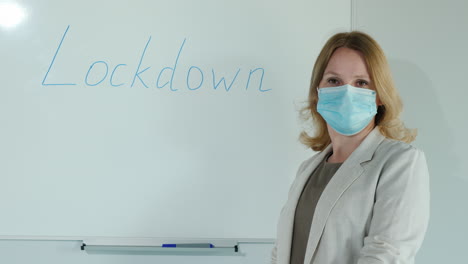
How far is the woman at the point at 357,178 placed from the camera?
106 centimetres

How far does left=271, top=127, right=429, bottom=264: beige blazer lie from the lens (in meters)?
1.05

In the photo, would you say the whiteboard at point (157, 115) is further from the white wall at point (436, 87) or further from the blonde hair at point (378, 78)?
the blonde hair at point (378, 78)

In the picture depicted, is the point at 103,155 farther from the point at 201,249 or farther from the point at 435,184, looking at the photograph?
the point at 435,184

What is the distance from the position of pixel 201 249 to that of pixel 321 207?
72 cm

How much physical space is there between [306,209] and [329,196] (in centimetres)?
11

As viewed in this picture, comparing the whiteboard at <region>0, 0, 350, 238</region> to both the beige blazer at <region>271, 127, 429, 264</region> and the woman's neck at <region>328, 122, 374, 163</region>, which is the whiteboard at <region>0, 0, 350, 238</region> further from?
the beige blazer at <region>271, 127, 429, 264</region>

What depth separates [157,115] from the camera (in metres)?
1.78

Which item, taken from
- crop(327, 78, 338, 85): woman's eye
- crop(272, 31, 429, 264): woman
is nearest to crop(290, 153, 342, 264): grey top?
crop(272, 31, 429, 264): woman

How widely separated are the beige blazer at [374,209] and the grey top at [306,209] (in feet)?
0.23

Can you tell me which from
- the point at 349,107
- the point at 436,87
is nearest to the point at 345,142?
the point at 349,107

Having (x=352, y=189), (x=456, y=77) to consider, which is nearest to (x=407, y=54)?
(x=456, y=77)

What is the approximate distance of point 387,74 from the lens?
1.24 metres

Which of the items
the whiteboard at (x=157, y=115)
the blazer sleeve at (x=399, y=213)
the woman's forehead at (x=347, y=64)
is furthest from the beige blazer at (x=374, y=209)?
the whiteboard at (x=157, y=115)

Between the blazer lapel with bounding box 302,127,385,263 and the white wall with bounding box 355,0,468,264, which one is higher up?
the white wall with bounding box 355,0,468,264
